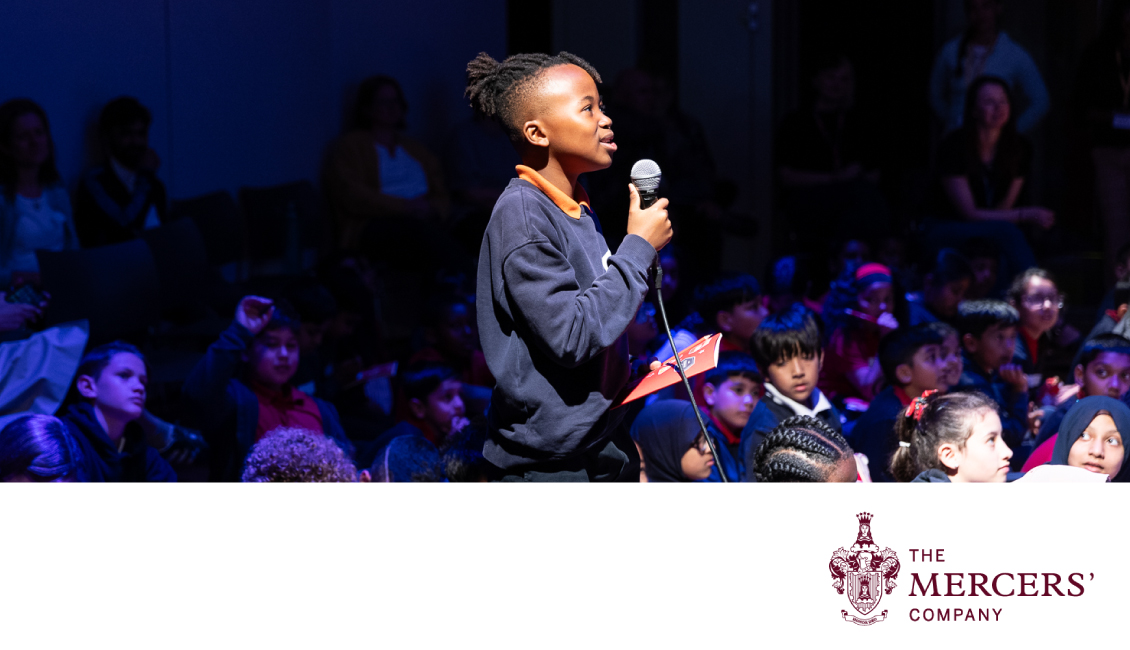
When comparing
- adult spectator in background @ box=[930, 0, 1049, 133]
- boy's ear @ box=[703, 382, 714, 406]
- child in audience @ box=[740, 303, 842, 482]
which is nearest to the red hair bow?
child in audience @ box=[740, 303, 842, 482]

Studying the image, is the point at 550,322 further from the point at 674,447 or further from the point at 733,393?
the point at 733,393

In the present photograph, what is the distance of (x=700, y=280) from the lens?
439 cm

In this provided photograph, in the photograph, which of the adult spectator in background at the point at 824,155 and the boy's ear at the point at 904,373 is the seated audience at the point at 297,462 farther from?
the adult spectator in background at the point at 824,155

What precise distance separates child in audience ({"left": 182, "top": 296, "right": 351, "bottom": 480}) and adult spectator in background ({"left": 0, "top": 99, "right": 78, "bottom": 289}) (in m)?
0.82

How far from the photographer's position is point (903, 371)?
3.17 metres

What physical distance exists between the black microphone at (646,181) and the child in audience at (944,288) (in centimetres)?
274

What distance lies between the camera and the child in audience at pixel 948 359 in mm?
3197

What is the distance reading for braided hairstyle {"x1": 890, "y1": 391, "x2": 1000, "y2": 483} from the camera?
2123 mm

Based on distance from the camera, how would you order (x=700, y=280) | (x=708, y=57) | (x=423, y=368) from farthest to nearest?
(x=708, y=57) → (x=700, y=280) → (x=423, y=368)

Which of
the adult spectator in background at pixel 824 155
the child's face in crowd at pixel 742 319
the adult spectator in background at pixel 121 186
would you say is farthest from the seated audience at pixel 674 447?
the adult spectator in background at pixel 824 155

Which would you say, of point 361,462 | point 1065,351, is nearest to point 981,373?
point 1065,351
